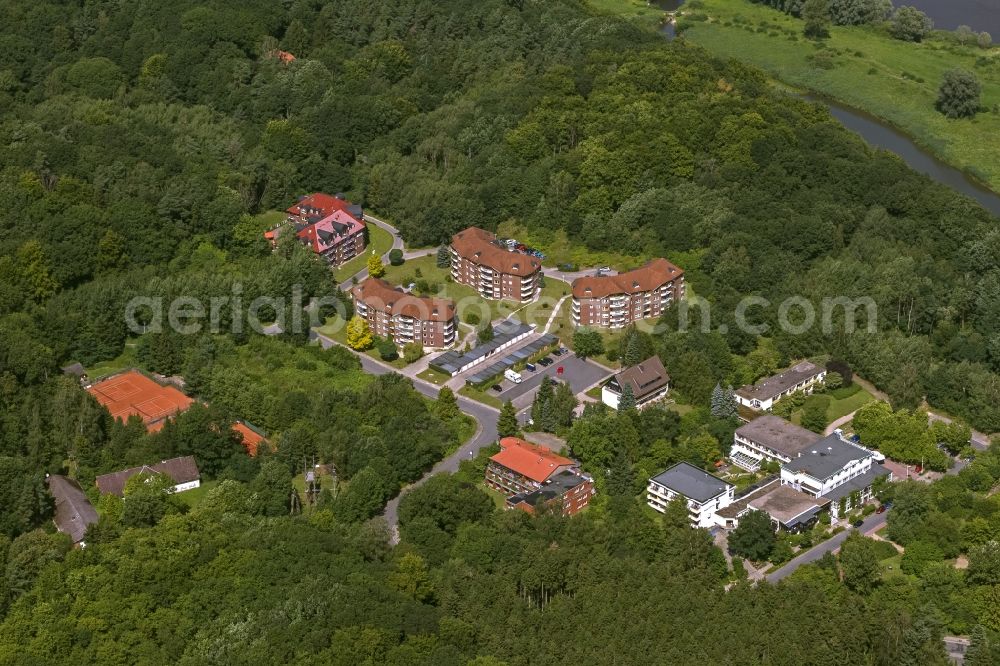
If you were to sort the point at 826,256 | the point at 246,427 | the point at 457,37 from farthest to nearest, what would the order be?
the point at 457,37, the point at 826,256, the point at 246,427

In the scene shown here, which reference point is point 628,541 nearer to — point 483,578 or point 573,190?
point 483,578

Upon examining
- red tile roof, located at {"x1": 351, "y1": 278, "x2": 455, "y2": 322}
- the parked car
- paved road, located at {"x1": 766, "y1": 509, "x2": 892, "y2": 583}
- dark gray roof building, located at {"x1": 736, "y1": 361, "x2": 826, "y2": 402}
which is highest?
dark gray roof building, located at {"x1": 736, "y1": 361, "x2": 826, "y2": 402}

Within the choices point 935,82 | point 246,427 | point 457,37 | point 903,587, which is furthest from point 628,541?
point 935,82

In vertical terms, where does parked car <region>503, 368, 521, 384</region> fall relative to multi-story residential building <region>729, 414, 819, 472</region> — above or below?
below

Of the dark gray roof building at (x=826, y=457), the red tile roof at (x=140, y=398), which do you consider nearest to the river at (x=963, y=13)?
the dark gray roof building at (x=826, y=457)

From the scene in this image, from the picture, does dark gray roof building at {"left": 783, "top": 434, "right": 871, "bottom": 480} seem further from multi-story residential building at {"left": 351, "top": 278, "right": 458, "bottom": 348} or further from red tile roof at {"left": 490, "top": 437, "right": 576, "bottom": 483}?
multi-story residential building at {"left": 351, "top": 278, "right": 458, "bottom": 348}

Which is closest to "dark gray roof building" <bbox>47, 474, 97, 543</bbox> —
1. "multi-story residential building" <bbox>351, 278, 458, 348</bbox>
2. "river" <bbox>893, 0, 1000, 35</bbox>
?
"multi-story residential building" <bbox>351, 278, 458, 348</bbox>
